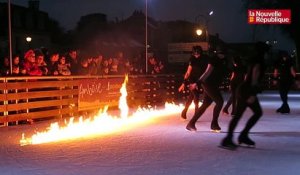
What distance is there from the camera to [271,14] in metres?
49.4

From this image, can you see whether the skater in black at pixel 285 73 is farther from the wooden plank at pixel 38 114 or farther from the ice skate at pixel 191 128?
the wooden plank at pixel 38 114

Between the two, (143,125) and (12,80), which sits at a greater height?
(12,80)

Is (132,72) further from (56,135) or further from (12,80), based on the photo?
(56,135)

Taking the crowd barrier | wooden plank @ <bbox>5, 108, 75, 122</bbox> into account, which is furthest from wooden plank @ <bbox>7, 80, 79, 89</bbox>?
wooden plank @ <bbox>5, 108, 75, 122</bbox>

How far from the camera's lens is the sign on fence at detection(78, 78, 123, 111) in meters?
16.5

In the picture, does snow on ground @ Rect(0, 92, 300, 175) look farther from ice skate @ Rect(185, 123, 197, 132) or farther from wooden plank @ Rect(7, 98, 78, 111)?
wooden plank @ Rect(7, 98, 78, 111)

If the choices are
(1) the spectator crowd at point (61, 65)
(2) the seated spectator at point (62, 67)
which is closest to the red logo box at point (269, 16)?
(1) the spectator crowd at point (61, 65)

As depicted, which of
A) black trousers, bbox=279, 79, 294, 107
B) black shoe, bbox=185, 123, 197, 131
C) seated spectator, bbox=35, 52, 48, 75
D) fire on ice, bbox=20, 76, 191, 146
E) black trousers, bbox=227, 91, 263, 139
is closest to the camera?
black trousers, bbox=227, 91, 263, 139

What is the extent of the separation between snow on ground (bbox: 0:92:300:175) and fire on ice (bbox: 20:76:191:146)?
0.46 metres

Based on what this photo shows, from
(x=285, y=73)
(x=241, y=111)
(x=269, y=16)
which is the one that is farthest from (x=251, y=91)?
(x=269, y=16)

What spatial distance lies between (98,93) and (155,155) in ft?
29.4

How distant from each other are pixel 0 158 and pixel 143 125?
5.59 m

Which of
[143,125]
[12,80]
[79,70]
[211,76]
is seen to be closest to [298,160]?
[211,76]

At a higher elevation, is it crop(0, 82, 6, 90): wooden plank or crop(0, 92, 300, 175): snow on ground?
crop(0, 82, 6, 90): wooden plank
